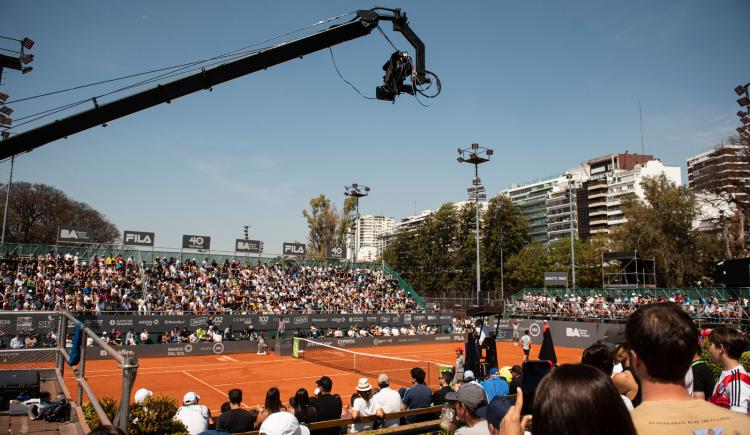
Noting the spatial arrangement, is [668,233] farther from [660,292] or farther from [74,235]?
[74,235]

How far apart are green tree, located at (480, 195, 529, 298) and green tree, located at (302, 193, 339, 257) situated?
26.5m

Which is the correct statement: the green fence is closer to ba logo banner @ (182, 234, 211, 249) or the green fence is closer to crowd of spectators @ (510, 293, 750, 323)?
crowd of spectators @ (510, 293, 750, 323)

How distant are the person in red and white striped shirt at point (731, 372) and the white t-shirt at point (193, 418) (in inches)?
279

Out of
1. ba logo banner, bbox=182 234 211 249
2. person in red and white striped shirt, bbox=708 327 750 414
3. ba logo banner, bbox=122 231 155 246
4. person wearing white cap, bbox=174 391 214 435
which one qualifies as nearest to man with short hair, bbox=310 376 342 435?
person wearing white cap, bbox=174 391 214 435

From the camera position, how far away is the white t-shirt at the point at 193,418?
25.3 ft

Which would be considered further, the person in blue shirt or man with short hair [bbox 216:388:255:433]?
the person in blue shirt

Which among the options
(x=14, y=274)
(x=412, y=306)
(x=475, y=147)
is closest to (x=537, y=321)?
(x=412, y=306)

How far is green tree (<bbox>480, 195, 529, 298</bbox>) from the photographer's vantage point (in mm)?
84188

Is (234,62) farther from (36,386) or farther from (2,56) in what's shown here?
(2,56)

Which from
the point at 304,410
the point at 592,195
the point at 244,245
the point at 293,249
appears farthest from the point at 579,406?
the point at 592,195

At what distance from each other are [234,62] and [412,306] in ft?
120

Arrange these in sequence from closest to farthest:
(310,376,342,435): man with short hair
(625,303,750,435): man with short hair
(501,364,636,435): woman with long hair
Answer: (501,364,636,435): woman with long hair
(625,303,750,435): man with short hair
(310,376,342,435): man with short hair

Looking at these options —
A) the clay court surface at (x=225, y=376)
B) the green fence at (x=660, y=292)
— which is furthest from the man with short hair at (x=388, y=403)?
the green fence at (x=660, y=292)

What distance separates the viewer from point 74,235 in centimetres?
4131
